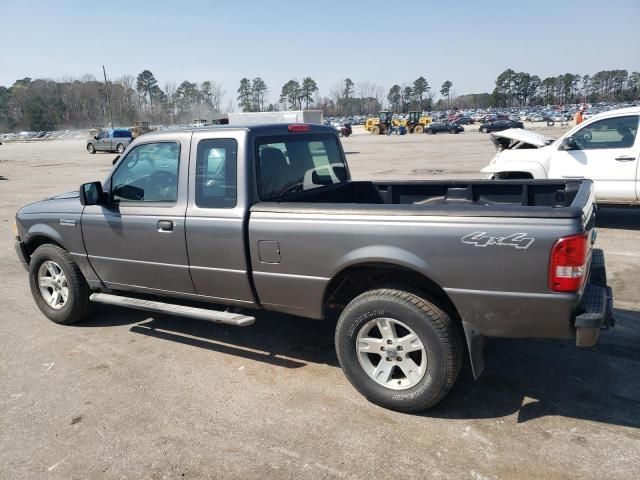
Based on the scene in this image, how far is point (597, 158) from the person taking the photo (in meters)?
8.29

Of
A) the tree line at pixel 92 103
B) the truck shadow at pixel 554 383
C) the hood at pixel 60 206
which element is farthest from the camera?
the tree line at pixel 92 103

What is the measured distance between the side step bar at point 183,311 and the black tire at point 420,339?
0.82 metres

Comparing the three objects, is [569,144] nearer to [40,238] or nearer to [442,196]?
[442,196]

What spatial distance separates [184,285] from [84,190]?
4.20 feet

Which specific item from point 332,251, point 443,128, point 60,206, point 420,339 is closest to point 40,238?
point 60,206

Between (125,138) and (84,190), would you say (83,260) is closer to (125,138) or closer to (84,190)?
(84,190)

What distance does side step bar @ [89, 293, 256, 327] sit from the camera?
12.8 feet

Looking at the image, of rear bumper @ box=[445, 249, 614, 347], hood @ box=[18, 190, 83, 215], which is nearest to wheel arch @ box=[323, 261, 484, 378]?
rear bumper @ box=[445, 249, 614, 347]

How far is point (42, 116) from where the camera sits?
122 metres

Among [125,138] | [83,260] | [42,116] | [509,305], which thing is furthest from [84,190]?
[42,116]

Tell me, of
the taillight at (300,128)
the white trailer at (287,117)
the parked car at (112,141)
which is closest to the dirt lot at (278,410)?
the taillight at (300,128)

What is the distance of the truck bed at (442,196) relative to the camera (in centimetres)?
327

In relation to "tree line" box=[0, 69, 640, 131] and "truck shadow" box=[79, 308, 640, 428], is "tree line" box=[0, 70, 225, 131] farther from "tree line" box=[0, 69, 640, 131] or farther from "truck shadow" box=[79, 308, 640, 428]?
"truck shadow" box=[79, 308, 640, 428]

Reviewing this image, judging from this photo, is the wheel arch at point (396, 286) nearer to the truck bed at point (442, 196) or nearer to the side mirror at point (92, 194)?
the truck bed at point (442, 196)
